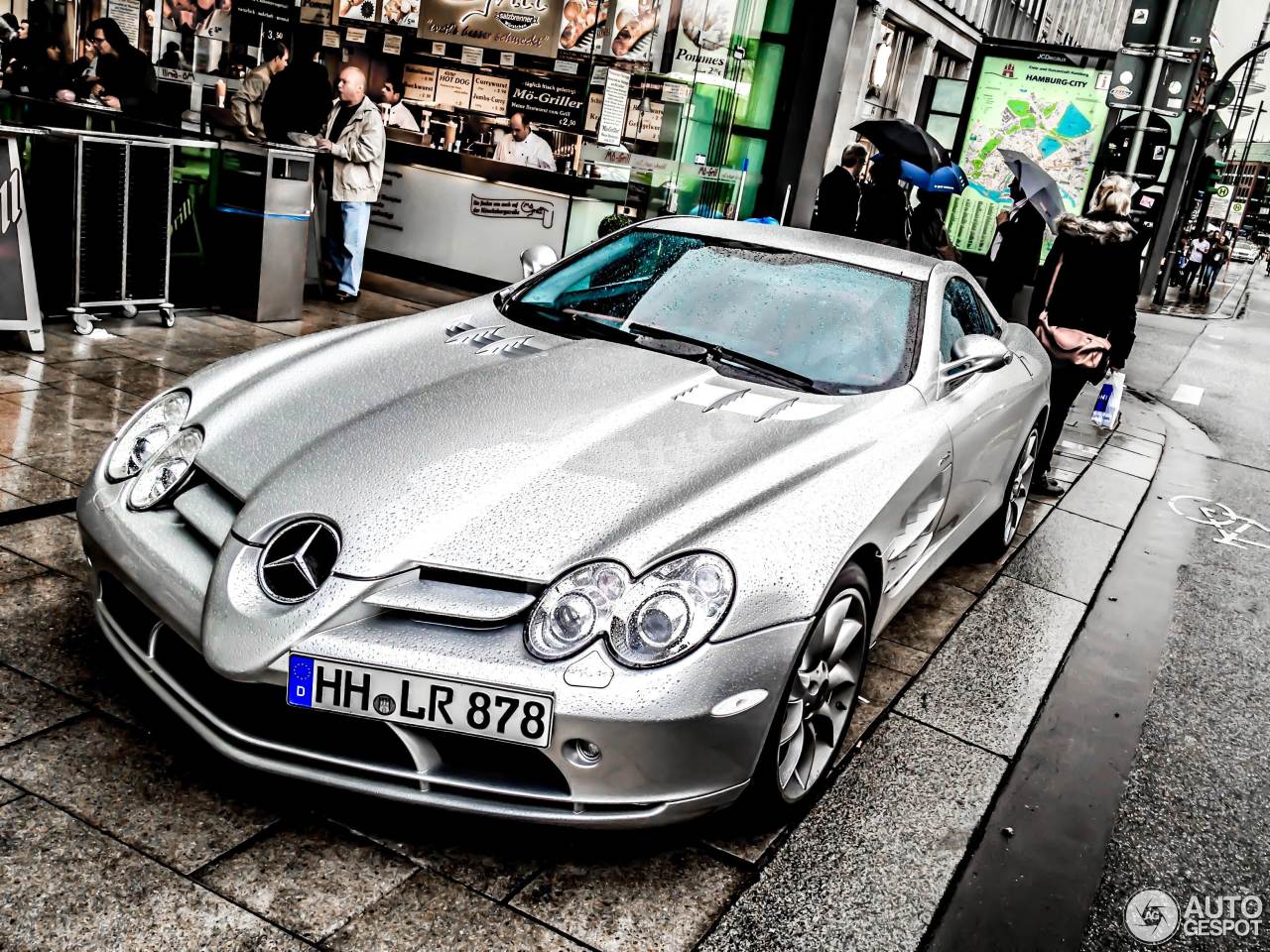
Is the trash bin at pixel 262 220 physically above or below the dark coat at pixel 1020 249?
below

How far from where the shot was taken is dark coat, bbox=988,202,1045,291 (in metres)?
8.95

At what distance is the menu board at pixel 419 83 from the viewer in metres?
14.2

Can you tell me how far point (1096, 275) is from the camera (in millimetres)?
6746

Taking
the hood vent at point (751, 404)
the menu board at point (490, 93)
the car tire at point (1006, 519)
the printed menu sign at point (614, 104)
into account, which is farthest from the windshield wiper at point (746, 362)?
the menu board at point (490, 93)

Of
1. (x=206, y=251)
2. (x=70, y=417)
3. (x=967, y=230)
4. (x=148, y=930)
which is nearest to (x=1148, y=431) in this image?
(x=967, y=230)

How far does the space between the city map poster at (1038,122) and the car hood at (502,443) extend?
10850 mm

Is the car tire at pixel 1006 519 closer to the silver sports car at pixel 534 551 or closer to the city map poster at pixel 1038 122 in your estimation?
the silver sports car at pixel 534 551

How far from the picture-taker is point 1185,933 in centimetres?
294

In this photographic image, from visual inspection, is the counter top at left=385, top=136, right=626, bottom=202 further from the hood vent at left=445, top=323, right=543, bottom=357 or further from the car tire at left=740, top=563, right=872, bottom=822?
the car tire at left=740, top=563, right=872, bottom=822

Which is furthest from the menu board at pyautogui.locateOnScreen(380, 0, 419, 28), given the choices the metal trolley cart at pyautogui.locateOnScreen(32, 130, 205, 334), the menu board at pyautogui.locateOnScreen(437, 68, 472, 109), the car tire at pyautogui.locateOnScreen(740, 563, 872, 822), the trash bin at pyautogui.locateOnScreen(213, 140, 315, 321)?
the car tire at pyautogui.locateOnScreen(740, 563, 872, 822)

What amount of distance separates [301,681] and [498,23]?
37.1ft

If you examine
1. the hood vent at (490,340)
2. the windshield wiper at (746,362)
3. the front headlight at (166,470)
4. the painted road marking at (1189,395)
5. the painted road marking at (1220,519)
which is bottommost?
the painted road marking at (1189,395)

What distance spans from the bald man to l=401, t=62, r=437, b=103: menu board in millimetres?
4607

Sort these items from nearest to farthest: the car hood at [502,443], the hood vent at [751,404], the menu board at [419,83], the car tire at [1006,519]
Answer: the car hood at [502,443]
the hood vent at [751,404]
the car tire at [1006,519]
the menu board at [419,83]
